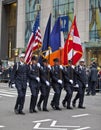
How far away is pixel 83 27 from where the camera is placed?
39031 mm

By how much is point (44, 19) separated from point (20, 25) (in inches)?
218

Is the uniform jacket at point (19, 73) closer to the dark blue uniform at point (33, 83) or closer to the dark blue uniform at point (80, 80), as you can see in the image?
the dark blue uniform at point (33, 83)

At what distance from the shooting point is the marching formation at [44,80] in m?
12.0

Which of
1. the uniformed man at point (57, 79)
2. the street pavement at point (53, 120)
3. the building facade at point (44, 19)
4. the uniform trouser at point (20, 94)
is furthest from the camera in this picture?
the building facade at point (44, 19)

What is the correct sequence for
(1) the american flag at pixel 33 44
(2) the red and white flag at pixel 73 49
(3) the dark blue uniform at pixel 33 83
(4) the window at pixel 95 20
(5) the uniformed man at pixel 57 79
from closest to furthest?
(3) the dark blue uniform at pixel 33 83, (5) the uniformed man at pixel 57 79, (1) the american flag at pixel 33 44, (2) the red and white flag at pixel 73 49, (4) the window at pixel 95 20

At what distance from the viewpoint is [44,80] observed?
41.4 ft

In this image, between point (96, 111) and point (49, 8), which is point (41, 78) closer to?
point (96, 111)

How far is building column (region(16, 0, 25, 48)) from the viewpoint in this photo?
160 feet

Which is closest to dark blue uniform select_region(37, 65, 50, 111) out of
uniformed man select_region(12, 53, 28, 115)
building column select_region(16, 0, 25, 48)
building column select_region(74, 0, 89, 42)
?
uniformed man select_region(12, 53, 28, 115)

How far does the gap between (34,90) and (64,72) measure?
1.58m

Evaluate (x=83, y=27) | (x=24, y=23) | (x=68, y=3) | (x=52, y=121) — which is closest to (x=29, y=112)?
(x=52, y=121)

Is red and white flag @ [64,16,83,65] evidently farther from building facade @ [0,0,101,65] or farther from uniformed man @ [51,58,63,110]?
building facade @ [0,0,101,65]

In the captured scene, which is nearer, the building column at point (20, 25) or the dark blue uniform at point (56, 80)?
the dark blue uniform at point (56, 80)

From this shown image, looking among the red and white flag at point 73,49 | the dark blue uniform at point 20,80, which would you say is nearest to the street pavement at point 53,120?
the dark blue uniform at point 20,80
